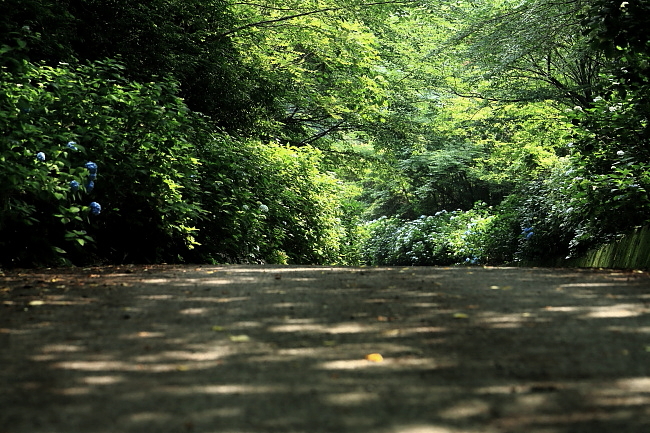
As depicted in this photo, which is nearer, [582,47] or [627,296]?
[627,296]

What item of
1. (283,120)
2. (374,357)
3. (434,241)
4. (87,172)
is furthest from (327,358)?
(434,241)

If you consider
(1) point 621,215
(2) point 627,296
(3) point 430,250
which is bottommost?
(3) point 430,250

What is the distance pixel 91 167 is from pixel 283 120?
12068 millimetres

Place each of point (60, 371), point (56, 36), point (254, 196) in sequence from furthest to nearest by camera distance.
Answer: point (254, 196) → point (56, 36) → point (60, 371)

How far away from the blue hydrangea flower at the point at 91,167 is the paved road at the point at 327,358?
5.58 feet

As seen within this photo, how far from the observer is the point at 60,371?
11.2 ft

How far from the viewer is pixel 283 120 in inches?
749

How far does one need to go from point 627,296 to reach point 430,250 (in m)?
17.6

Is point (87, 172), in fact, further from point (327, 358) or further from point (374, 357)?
point (374, 357)

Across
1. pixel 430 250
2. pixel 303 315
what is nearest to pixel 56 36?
pixel 303 315

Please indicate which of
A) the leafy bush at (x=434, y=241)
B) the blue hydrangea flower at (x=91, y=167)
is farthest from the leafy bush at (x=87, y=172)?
the leafy bush at (x=434, y=241)

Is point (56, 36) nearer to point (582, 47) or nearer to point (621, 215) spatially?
point (621, 215)

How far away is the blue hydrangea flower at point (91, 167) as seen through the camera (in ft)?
23.5

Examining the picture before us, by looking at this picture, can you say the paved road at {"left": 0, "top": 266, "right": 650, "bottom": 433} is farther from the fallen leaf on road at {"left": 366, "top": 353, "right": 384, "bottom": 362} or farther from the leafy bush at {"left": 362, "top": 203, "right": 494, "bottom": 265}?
the leafy bush at {"left": 362, "top": 203, "right": 494, "bottom": 265}
